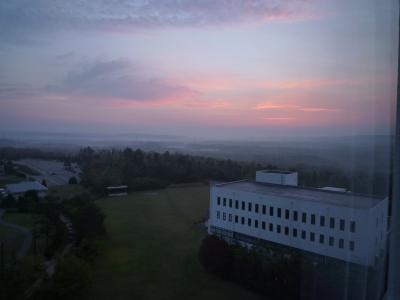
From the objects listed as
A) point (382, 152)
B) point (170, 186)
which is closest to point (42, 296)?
point (382, 152)

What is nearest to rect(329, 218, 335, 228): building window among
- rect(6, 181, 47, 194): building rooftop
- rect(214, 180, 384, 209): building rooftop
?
rect(214, 180, 384, 209): building rooftop

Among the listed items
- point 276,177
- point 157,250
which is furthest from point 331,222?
point 157,250

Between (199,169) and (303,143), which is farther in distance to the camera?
(199,169)

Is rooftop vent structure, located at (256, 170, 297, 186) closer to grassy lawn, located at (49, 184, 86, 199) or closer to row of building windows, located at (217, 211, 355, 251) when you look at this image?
row of building windows, located at (217, 211, 355, 251)

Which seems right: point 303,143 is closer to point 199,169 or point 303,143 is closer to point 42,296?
point 42,296

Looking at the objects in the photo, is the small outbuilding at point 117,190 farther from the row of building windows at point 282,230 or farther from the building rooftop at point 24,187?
the building rooftop at point 24,187
